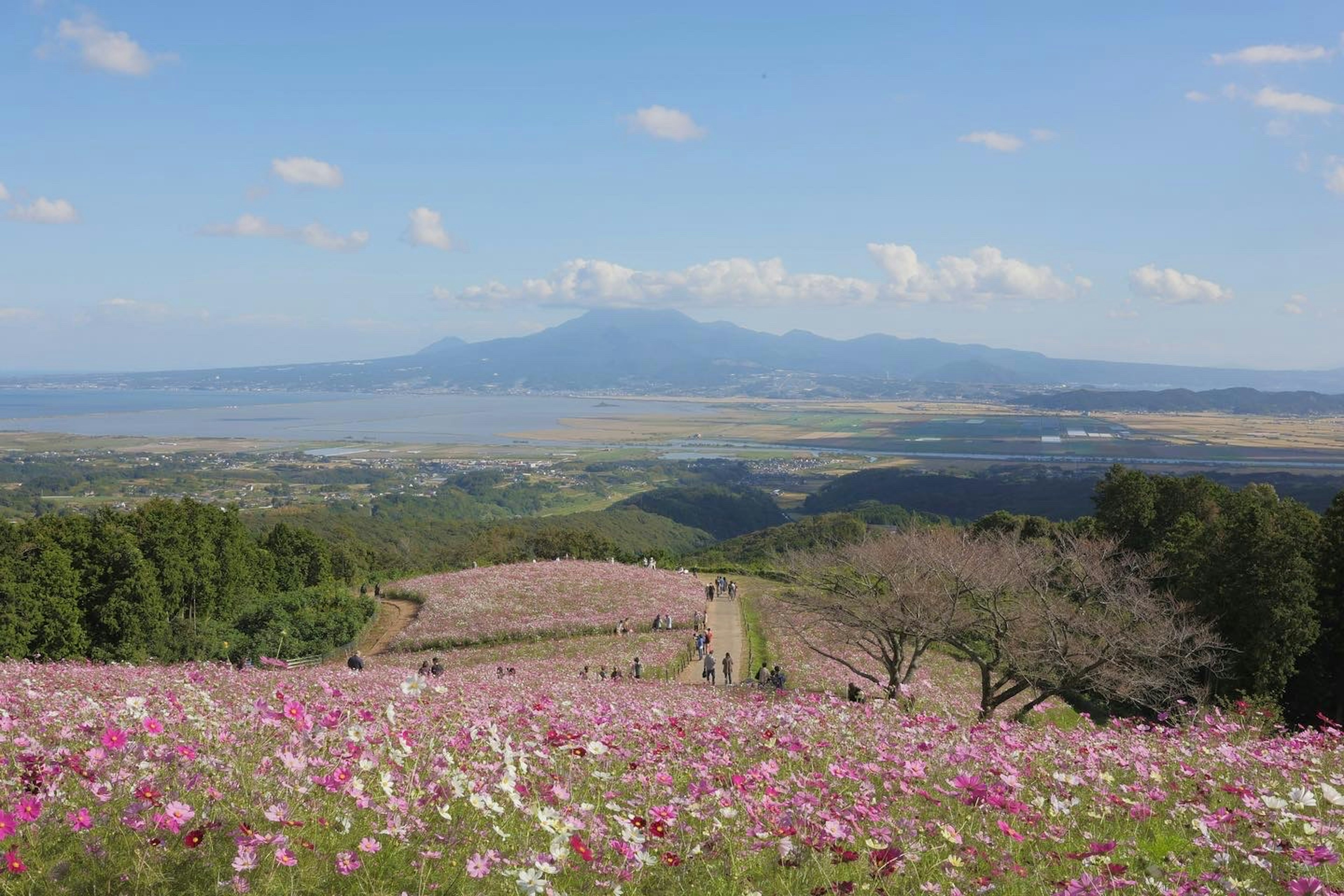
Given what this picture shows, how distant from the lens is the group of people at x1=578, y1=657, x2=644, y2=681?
24.0 metres

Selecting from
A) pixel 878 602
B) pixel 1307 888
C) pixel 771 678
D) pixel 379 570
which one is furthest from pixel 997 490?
pixel 1307 888

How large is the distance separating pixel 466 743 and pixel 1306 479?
141731mm

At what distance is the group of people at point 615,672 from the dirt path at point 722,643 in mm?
1321

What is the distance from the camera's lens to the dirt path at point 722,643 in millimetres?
29359

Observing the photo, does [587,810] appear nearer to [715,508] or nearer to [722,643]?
[722,643]

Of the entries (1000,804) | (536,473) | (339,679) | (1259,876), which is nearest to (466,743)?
(1000,804)

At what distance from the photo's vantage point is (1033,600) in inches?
861

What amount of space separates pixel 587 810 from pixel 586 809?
19 millimetres

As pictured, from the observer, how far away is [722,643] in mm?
35062

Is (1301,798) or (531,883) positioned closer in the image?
(531,883)

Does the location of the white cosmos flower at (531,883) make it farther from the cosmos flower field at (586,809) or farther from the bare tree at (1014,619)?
the bare tree at (1014,619)

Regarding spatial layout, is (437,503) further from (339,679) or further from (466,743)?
(466,743)

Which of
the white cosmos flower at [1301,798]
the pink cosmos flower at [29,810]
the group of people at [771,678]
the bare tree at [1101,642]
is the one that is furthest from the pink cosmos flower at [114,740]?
the group of people at [771,678]

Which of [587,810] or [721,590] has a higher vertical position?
[587,810]
